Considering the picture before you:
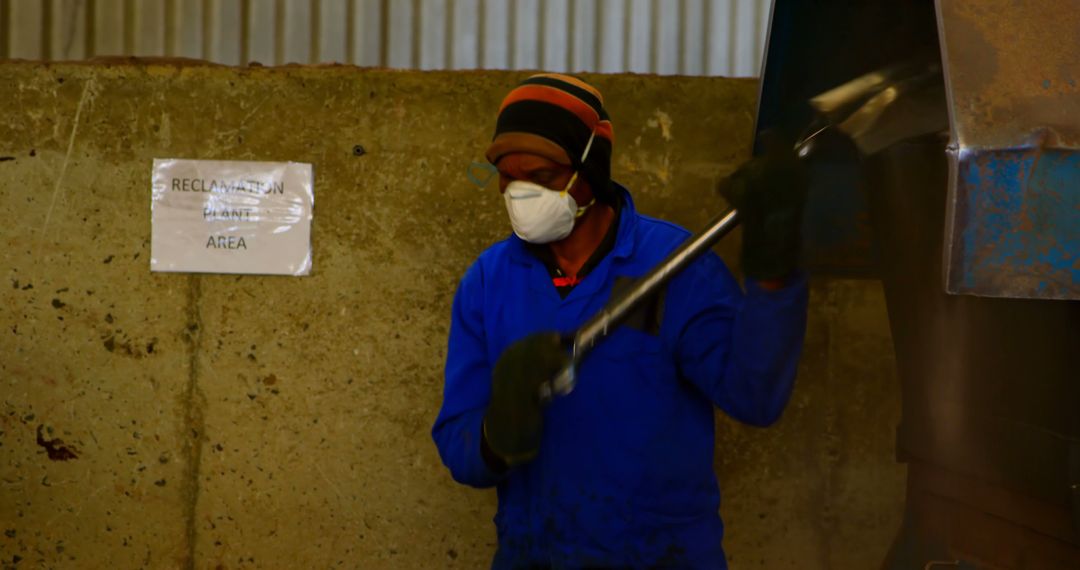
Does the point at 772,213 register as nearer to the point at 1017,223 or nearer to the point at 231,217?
the point at 1017,223

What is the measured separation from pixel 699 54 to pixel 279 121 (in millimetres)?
1273

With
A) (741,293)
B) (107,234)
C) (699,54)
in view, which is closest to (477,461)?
(741,293)

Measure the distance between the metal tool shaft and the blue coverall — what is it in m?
0.09

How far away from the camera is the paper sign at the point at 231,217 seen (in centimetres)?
263

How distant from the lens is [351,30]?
2.97m

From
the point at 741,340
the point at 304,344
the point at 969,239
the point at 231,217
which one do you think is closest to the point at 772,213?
the point at 741,340

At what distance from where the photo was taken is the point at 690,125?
2594 millimetres

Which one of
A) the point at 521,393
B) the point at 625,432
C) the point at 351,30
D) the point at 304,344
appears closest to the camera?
the point at 521,393

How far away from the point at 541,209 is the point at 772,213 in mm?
458

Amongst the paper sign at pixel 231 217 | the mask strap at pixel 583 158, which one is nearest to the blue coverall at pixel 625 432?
the mask strap at pixel 583 158

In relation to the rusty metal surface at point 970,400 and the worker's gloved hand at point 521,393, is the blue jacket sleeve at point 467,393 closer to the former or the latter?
the worker's gloved hand at point 521,393

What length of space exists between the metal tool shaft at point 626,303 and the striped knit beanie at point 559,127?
0.92 ft

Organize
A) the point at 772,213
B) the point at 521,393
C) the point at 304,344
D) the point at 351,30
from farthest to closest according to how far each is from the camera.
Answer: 1. the point at 351,30
2. the point at 304,344
3. the point at 521,393
4. the point at 772,213

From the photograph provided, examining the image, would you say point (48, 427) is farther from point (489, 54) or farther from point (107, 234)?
point (489, 54)
